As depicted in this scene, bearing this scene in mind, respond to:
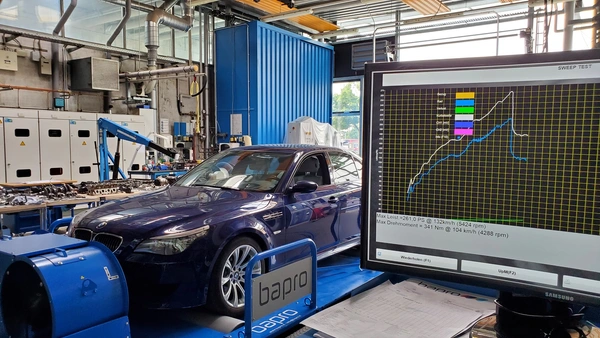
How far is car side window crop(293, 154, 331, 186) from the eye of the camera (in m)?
4.35

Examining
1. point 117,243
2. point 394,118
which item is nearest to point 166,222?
point 117,243

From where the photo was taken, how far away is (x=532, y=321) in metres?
1.12

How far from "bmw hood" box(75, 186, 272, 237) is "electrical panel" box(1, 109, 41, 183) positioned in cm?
590

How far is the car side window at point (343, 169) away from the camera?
4.78 metres

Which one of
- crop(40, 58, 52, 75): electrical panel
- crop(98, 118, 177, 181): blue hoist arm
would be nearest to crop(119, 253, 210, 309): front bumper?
crop(98, 118, 177, 181): blue hoist arm

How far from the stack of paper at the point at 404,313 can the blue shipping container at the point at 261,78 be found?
33.2 ft

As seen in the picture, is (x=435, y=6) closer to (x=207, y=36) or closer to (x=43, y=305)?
(x=207, y=36)

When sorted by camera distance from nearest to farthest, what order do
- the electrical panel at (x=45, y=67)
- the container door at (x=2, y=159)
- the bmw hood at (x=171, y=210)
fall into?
the bmw hood at (x=171, y=210) → the container door at (x=2, y=159) → the electrical panel at (x=45, y=67)

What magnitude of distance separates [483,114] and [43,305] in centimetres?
199

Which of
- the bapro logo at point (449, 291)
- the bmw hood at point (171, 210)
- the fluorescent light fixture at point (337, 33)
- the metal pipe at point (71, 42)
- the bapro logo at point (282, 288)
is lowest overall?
the bapro logo at point (282, 288)

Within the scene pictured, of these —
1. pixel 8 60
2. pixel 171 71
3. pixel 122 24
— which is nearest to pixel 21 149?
pixel 8 60

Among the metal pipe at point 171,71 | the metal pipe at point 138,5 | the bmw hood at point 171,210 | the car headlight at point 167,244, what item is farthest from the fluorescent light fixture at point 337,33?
the car headlight at point 167,244

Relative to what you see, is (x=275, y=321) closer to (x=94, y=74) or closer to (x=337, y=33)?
(x=94, y=74)

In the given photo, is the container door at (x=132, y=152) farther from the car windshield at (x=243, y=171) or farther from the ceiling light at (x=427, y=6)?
the ceiling light at (x=427, y=6)
